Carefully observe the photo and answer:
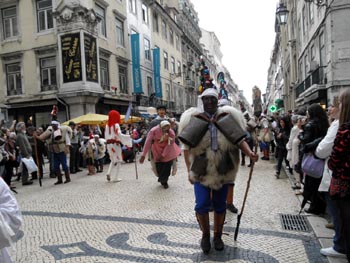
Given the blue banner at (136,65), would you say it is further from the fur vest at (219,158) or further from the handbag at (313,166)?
the fur vest at (219,158)

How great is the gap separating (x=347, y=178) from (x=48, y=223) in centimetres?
451

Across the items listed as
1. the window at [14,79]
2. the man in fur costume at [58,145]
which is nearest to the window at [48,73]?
the window at [14,79]

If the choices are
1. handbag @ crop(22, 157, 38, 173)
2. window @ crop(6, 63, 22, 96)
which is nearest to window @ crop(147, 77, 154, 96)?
window @ crop(6, 63, 22, 96)

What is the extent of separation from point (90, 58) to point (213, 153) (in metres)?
18.7

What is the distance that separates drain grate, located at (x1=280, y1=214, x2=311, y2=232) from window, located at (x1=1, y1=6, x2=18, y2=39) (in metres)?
23.5

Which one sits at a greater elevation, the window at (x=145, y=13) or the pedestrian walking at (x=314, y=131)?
the window at (x=145, y=13)

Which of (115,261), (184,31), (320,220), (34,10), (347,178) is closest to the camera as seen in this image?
(347,178)

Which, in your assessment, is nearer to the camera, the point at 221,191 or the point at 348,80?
the point at 221,191

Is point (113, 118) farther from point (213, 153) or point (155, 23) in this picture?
point (155, 23)

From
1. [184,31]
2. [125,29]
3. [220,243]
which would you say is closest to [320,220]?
[220,243]

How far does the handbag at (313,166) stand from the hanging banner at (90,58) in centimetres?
1779

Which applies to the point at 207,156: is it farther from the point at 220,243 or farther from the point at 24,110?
the point at 24,110

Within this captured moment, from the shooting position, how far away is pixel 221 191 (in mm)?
3990

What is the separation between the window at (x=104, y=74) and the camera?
77.1 ft
